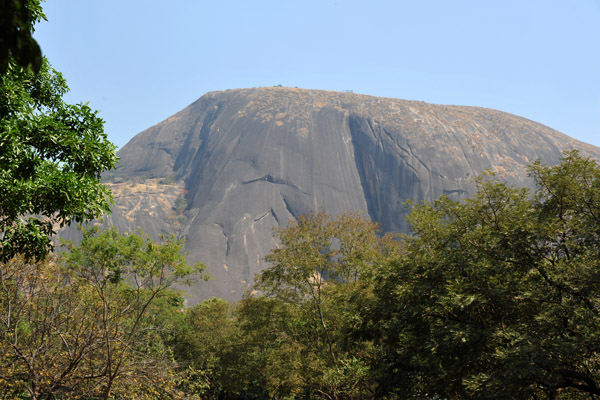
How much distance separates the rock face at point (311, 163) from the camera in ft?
362

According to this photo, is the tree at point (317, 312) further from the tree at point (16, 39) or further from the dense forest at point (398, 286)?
the tree at point (16, 39)

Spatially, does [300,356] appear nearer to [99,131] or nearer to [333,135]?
[99,131]

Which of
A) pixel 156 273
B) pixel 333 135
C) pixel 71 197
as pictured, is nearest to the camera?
pixel 71 197

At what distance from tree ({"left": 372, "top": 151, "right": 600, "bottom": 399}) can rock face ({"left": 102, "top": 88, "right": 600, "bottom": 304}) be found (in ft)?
274

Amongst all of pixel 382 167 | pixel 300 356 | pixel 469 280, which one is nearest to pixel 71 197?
pixel 469 280

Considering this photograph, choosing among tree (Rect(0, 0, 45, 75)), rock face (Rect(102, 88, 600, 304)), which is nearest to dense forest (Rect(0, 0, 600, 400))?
tree (Rect(0, 0, 45, 75))

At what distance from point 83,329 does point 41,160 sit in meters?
7.90

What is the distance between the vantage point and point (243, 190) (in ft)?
390

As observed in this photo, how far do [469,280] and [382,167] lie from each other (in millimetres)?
115402

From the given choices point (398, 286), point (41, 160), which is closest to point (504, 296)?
point (398, 286)

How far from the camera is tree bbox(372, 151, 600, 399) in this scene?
9492mm

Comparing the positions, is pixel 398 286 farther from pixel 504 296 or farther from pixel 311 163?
pixel 311 163

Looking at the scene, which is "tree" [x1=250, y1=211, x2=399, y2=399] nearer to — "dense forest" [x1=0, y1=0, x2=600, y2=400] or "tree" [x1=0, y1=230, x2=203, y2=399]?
"dense forest" [x1=0, y1=0, x2=600, y2=400]

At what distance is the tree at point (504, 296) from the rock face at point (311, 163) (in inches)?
3282
